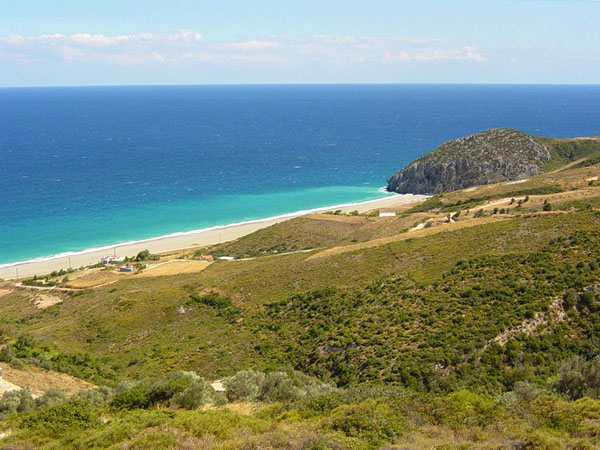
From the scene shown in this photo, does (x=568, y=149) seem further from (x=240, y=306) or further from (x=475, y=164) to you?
(x=240, y=306)

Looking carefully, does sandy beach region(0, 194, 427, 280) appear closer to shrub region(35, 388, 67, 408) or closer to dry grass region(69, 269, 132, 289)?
dry grass region(69, 269, 132, 289)

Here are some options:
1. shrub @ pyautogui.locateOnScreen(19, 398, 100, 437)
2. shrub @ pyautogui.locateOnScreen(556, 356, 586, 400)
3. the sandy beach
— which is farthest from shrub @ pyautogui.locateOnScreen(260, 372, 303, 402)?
the sandy beach

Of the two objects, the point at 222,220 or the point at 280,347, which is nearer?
the point at 280,347

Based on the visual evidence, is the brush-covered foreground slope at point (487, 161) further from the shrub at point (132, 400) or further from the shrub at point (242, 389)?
the shrub at point (132, 400)

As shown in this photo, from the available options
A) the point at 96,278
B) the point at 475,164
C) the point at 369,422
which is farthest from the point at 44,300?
the point at 475,164

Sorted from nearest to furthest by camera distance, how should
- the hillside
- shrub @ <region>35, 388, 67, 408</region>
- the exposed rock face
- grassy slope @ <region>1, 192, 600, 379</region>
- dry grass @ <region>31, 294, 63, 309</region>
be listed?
the hillside, shrub @ <region>35, 388, 67, 408</region>, grassy slope @ <region>1, 192, 600, 379</region>, dry grass @ <region>31, 294, 63, 309</region>, the exposed rock face

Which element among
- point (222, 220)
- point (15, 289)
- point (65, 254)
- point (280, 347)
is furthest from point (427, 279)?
point (222, 220)

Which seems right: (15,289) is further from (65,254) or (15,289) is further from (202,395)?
(202,395)
